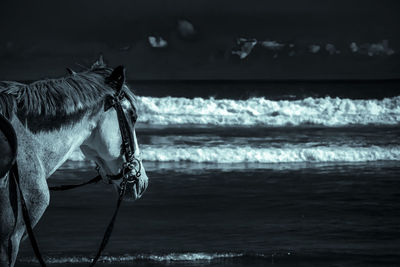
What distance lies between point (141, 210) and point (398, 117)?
59.0ft

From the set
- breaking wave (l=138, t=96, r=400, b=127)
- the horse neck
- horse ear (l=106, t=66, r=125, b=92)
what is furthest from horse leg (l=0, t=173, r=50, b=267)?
breaking wave (l=138, t=96, r=400, b=127)

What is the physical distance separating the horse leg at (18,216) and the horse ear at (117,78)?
0.49 metres

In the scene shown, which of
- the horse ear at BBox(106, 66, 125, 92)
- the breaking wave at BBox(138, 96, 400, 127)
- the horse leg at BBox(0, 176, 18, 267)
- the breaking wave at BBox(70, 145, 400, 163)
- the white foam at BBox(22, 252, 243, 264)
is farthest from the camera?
the breaking wave at BBox(138, 96, 400, 127)

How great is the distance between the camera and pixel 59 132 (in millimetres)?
2406

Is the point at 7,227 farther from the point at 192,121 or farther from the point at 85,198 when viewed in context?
the point at 192,121

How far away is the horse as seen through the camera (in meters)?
2.22

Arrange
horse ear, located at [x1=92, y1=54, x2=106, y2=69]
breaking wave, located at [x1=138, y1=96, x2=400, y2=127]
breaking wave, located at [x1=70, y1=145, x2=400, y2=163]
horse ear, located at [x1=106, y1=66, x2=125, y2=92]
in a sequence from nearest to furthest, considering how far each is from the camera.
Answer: horse ear, located at [x1=106, y1=66, x2=125, y2=92]
horse ear, located at [x1=92, y1=54, x2=106, y2=69]
breaking wave, located at [x1=70, y1=145, x2=400, y2=163]
breaking wave, located at [x1=138, y1=96, x2=400, y2=127]

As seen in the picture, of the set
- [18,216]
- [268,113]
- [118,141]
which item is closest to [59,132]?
[118,141]

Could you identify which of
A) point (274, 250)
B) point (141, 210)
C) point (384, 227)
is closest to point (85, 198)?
point (141, 210)

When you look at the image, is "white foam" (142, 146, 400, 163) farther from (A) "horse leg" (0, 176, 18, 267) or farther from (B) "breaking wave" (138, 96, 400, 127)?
(A) "horse leg" (0, 176, 18, 267)

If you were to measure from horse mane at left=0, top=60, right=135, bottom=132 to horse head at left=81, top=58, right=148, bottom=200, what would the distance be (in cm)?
3

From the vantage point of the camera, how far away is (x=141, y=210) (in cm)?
808

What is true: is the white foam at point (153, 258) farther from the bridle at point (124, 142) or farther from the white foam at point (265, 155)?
the white foam at point (265, 155)

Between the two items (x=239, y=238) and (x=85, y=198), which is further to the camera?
(x=85, y=198)
